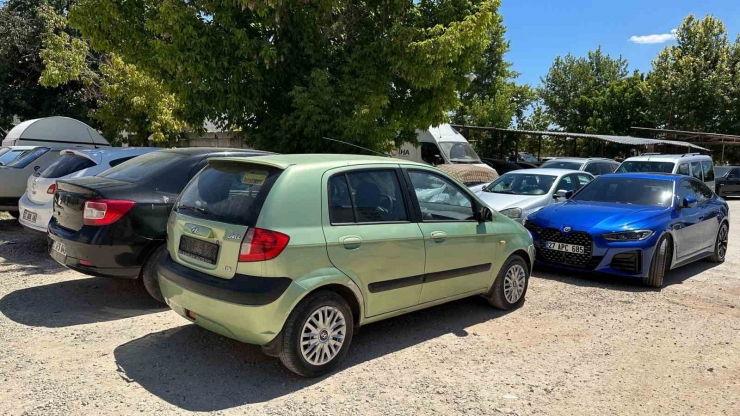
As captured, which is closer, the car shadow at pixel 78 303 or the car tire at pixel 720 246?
the car shadow at pixel 78 303

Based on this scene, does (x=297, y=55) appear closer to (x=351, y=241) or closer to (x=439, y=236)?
(x=439, y=236)

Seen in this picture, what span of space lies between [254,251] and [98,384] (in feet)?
4.95

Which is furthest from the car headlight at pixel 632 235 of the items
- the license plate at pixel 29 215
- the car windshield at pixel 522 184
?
the license plate at pixel 29 215

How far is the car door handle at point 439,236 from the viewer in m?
4.80

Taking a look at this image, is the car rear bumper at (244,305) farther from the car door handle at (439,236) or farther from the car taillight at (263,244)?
the car door handle at (439,236)

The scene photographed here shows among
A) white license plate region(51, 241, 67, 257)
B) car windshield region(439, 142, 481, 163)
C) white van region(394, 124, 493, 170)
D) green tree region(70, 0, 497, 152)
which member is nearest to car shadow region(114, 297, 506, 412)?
white license plate region(51, 241, 67, 257)

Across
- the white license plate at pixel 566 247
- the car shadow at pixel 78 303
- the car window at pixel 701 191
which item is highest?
the car window at pixel 701 191

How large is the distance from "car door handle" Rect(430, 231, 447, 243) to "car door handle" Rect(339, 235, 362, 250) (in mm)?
866

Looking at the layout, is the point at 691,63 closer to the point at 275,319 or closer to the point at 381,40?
the point at 381,40

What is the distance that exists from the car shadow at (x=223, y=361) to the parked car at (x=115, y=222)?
0.84m

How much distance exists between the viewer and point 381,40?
8.86 meters

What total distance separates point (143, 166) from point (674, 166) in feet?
42.6

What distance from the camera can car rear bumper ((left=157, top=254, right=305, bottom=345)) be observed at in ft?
12.3

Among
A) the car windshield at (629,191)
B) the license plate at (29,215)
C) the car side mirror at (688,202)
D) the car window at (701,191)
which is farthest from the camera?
the car window at (701,191)
